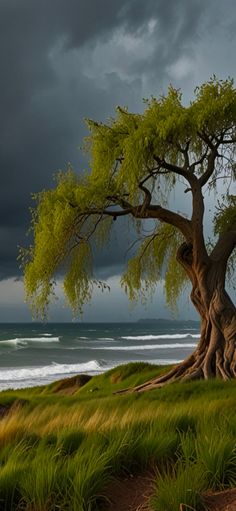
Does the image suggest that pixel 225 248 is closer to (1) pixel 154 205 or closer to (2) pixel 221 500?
(1) pixel 154 205

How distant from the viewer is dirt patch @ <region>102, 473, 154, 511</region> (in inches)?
189

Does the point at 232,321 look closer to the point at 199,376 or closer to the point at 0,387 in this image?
the point at 199,376

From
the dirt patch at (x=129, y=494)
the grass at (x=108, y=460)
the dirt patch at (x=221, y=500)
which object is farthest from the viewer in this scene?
the dirt patch at (x=129, y=494)

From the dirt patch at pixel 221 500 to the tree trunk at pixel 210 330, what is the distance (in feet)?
39.0

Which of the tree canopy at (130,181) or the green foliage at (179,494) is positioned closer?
the green foliage at (179,494)

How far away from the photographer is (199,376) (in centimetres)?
1688

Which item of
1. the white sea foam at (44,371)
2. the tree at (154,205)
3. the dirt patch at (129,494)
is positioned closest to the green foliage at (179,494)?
the dirt patch at (129,494)

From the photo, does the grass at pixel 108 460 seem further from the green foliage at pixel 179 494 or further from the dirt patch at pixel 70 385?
the dirt patch at pixel 70 385

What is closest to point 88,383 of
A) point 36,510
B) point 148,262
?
point 148,262

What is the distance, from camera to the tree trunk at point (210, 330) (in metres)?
16.7

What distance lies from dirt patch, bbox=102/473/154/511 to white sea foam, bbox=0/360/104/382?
36.4 m

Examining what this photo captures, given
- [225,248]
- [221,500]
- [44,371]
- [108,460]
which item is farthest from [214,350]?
[44,371]

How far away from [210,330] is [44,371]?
1227 inches

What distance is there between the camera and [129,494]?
5117mm
